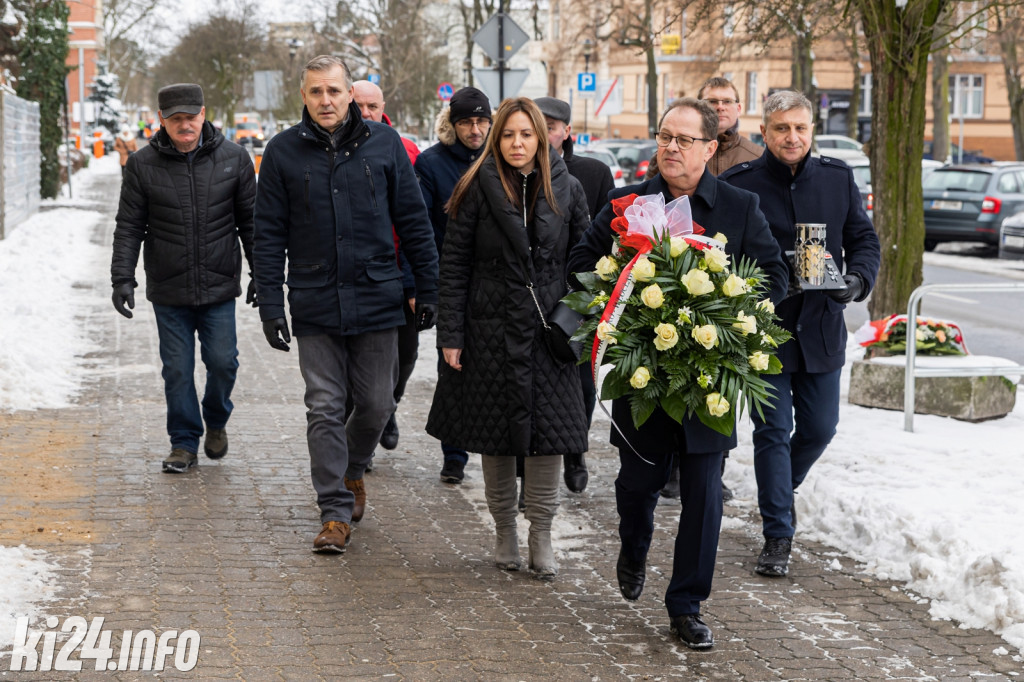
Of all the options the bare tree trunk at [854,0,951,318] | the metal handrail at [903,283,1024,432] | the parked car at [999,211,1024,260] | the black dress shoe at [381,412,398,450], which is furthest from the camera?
the parked car at [999,211,1024,260]

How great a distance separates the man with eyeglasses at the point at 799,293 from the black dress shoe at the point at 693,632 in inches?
37.7

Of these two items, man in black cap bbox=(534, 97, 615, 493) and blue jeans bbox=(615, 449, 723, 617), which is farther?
man in black cap bbox=(534, 97, 615, 493)

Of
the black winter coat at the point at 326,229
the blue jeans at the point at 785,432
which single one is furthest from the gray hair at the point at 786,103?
the black winter coat at the point at 326,229

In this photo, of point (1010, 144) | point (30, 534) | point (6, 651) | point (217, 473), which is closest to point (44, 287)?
point (217, 473)

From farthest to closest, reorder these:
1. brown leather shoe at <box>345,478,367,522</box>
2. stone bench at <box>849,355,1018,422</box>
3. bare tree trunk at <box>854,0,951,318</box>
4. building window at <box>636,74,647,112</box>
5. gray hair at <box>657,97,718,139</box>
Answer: building window at <box>636,74,647,112</box>
bare tree trunk at <box>854,0,951,318</box>
stone bench at <box>849,355,1018,422</box>
brown leather shoe at <box>345,478,367,522</box>
gray hair at <box>657,97,718,139</box>


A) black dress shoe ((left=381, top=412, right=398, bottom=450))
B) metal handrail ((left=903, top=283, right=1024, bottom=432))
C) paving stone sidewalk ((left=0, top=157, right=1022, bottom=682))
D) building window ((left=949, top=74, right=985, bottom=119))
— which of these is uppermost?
building window ((left=949, top=74, right=985, bottom=119))

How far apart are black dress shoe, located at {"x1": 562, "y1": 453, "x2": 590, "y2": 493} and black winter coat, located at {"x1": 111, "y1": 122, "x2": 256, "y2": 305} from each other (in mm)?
2069

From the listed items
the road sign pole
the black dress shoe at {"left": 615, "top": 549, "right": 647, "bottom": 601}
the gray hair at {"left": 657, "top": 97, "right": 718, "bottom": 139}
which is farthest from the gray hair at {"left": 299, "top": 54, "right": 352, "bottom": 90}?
the road sign pole

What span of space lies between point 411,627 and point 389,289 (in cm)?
173

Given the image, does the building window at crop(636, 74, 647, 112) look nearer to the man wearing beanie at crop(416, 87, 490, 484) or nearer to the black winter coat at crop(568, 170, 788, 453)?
the man wearing beanie at crop(416, 87, 490, 484)

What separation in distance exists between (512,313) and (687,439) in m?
1.06

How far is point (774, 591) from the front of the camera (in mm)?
5566

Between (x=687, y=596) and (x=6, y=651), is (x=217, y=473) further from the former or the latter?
(x=687, y=596)

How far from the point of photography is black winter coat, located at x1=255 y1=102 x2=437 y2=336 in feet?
19.7
